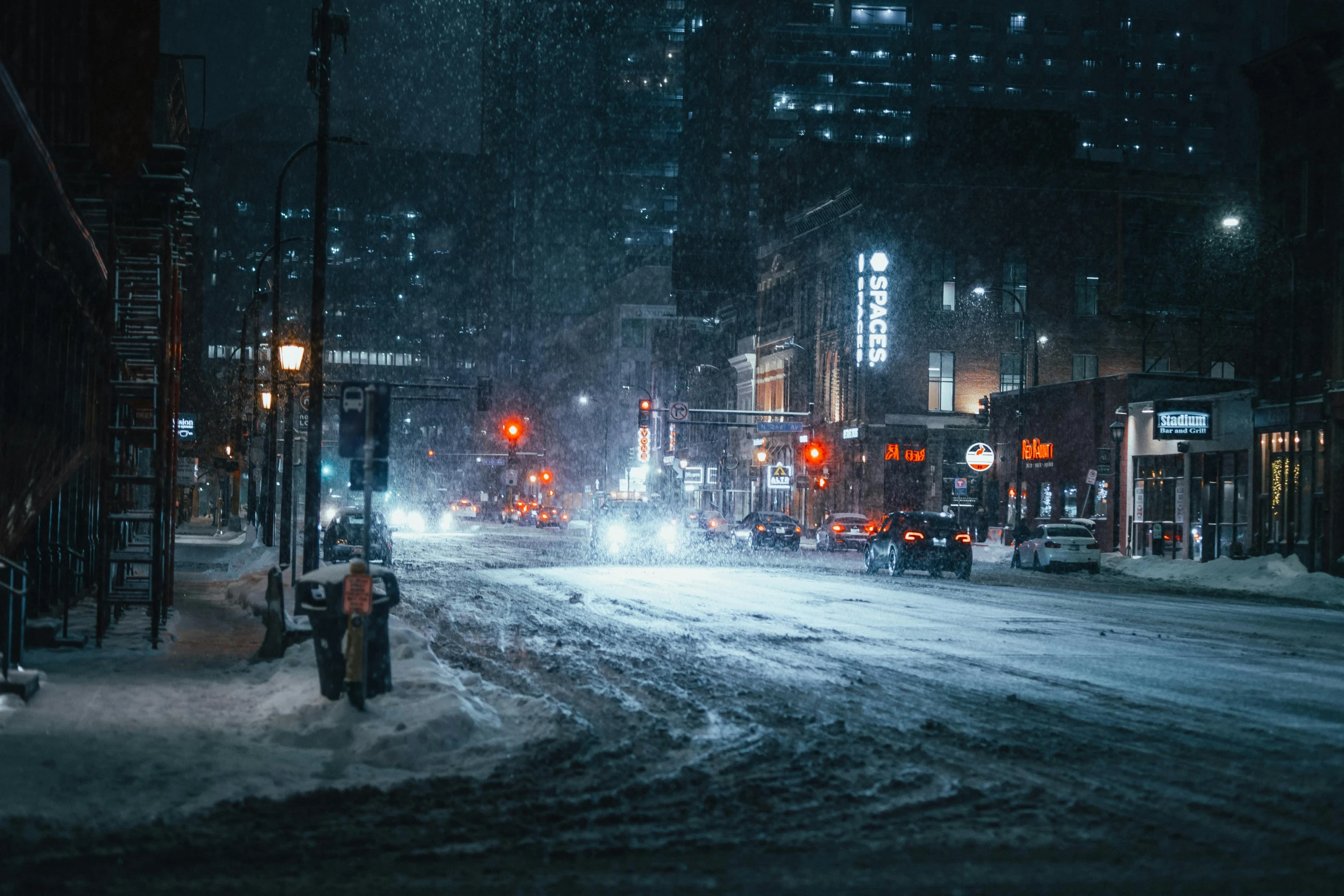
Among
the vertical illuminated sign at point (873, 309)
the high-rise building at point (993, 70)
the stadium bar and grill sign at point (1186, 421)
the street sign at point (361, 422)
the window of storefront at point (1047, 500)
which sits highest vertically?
the high-rise building at point (993, 70)

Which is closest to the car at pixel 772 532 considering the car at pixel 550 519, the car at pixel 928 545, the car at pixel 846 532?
the car at pixel 846 532

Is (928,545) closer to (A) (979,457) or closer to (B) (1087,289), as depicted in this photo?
(A) (979,457)

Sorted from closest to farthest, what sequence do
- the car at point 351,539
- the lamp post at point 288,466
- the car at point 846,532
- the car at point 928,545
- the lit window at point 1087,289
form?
the lamp post at point 288,466 → the car at point 928,545 → the car at point 351,539 → the car at point 846,532 → the lit window at point 1087,289

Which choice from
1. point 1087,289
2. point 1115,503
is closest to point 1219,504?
point 1115,503

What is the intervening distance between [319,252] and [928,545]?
64.0 ft

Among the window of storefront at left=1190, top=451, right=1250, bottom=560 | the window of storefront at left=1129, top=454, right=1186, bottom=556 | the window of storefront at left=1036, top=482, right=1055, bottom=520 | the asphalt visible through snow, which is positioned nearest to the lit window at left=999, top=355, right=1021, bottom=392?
the window of storefront at left=1036, top=482, right=1055, bottom=520

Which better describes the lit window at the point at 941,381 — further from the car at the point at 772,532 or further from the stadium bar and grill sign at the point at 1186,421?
the stadium bar and grill sign at the point at 1186,421

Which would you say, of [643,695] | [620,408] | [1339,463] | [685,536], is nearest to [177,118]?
[685,536]

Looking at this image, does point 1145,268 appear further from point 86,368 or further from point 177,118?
point 86,368

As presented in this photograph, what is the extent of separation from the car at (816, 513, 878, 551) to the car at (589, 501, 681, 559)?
23.0 feet

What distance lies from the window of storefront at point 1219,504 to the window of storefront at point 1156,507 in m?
0.81

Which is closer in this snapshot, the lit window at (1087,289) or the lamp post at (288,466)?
the lamp post at (288,466)

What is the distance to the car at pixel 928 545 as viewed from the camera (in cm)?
3816

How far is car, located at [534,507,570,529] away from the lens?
310ft
